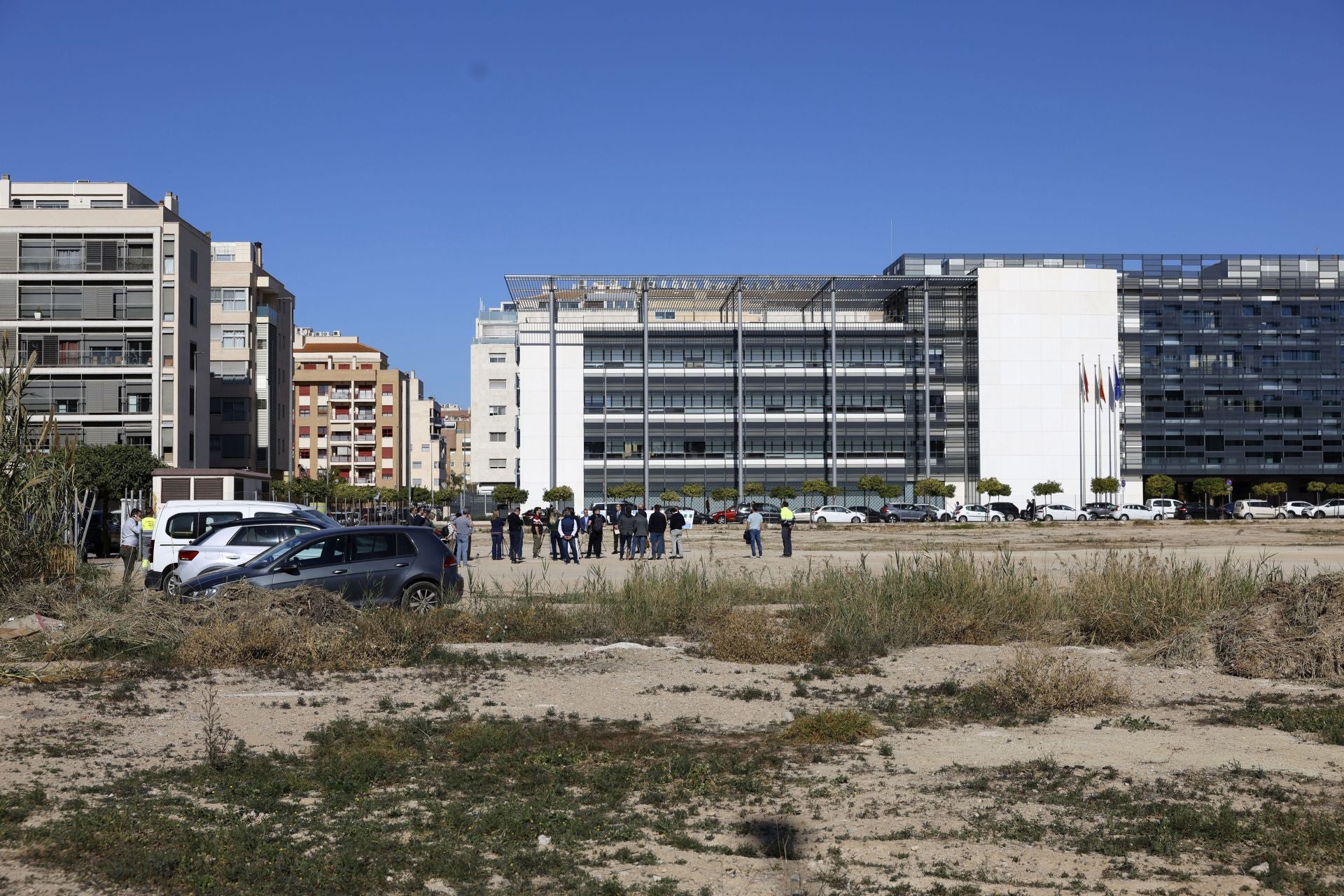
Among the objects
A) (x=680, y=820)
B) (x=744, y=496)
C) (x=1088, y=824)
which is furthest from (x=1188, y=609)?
(x=744, y=496)

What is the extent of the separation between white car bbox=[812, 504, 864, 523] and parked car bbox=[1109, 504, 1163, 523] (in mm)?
17648

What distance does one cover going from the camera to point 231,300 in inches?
3356

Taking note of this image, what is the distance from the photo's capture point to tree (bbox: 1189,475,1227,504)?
97062mm

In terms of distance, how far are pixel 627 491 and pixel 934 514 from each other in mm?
22318

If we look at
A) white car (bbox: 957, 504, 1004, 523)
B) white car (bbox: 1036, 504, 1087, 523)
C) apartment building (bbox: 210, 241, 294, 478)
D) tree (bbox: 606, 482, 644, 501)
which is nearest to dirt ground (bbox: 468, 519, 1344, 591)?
white car (bbox: 957, 504, 1004, 523)

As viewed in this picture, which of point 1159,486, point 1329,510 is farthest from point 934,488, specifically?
point 1329,510

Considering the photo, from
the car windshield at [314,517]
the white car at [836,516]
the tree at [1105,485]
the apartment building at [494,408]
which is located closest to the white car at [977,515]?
the white car at [836,516]

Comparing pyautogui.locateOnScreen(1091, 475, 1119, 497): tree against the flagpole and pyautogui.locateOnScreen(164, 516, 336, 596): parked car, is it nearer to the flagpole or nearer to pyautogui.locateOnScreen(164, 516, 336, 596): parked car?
the flagpole

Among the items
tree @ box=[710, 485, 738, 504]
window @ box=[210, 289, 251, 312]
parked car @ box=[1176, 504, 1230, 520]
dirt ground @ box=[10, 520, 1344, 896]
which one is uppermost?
window @ box=[210, 289, 251, 312]

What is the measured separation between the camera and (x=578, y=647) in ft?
51.5

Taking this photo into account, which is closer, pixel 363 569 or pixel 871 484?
pixel 363 569

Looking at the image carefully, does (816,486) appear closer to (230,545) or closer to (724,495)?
(724,495)

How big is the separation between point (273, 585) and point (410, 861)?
1050cm

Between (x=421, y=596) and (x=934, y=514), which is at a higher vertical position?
(x=421, y=596)
